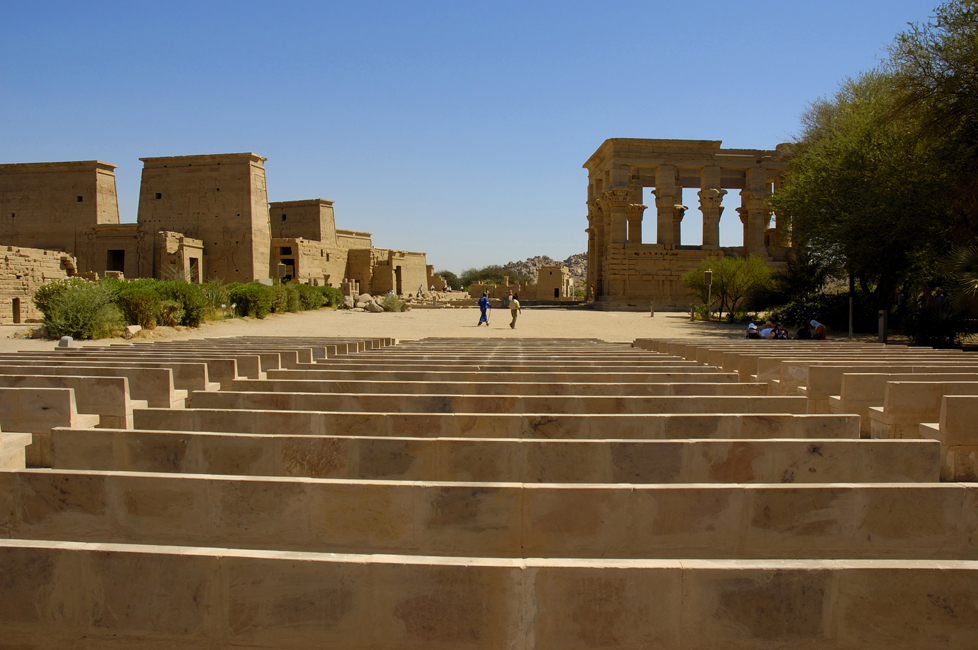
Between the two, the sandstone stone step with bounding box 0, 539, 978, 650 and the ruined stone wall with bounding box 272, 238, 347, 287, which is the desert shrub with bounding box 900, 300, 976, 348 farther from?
the ruined stone wall with bounding box 272, 238, 347, 287

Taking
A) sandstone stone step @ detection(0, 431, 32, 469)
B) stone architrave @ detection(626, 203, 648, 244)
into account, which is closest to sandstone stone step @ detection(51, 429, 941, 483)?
sandstone stone step @ detection(0, 431, 32, 469)

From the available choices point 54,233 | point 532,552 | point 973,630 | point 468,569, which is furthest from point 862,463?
point 54,233

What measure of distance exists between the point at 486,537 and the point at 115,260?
40.7 m

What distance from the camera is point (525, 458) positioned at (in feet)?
11.9

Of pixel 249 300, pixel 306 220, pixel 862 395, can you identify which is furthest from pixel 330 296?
pixel 862 395

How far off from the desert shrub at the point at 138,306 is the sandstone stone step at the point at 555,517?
18.1 m

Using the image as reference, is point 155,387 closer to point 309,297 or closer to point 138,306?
point 138,306

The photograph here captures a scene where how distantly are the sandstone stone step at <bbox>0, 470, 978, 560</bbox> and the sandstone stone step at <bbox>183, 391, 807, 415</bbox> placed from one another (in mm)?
1939

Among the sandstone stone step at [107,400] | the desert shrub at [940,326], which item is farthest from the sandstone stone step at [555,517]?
the desert shrub at [940,326]

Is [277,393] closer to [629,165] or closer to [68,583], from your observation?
[68,583]

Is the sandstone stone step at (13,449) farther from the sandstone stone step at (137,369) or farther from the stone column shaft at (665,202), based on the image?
the stone column shaft at (665,202)

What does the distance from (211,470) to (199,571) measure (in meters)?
1.48

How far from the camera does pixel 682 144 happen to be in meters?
40.5

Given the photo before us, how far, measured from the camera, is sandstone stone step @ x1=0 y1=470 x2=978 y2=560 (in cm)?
291
